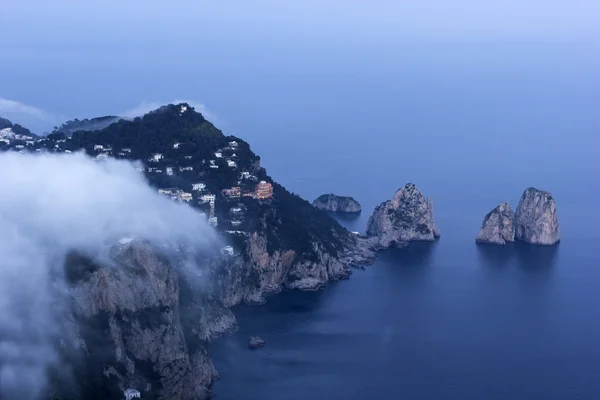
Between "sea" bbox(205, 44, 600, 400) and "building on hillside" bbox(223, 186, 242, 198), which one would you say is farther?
"building on hillside" bbox(223, 186, 242, 198)

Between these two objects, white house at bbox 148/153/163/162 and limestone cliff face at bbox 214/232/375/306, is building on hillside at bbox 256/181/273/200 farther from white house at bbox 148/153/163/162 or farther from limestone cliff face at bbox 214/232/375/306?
white house at bbox 148/153/163/162

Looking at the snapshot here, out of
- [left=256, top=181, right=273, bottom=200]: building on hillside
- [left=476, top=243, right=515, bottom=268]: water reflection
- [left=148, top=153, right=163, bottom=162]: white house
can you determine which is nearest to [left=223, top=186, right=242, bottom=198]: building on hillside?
[left=256, top=181, right=273, bottom=200]: building on hillside

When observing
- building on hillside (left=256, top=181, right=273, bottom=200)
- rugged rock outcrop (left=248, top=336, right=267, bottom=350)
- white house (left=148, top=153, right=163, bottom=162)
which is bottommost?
rugged rock outcrop (left=248, top=336, right=267, bottom=350)

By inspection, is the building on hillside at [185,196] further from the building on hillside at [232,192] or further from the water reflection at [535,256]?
the water reflection at [535,256]

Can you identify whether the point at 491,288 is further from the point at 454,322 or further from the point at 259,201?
the point at 259,201

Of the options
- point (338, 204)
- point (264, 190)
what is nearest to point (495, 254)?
point (338, 204)

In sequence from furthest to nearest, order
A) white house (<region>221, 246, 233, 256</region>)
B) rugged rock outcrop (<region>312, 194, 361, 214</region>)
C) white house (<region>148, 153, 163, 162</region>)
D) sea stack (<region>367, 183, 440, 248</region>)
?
rugged rock outcrop (<region>312, 194, 361, 214</region>), sea stack (<region>367, 183, 440, 248</region>), white house (<region>148, 153, 163, 162</region>), white house (<region>221, 246, 233, 256</region>)
